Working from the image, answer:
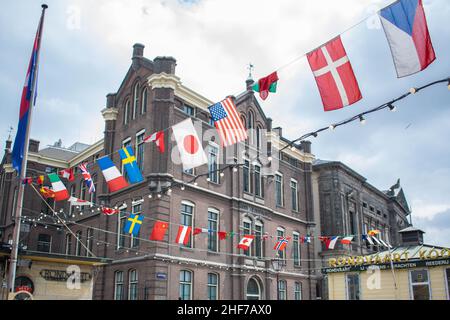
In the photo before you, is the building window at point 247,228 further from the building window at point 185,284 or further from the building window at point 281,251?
the building window at point 185,284

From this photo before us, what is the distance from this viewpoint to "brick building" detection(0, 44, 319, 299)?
25844 millimetres

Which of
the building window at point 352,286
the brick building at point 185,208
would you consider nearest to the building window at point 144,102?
the brick building at point 185,208

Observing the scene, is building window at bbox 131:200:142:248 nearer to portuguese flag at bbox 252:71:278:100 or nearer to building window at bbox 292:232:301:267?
building window at bbox 292:232:301:267

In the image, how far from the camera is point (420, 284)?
21188mm

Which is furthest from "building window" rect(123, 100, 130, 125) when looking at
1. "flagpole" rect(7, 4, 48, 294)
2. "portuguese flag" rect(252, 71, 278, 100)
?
"portuguese flag" rect(252, 71, 278, 100)

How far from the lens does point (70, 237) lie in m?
36.7

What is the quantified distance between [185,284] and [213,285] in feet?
8.23

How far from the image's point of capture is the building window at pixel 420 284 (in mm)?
20984

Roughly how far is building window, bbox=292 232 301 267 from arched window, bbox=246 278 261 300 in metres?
5.77

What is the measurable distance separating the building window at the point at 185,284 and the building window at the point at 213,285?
1.79m

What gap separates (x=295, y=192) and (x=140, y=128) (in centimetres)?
1574

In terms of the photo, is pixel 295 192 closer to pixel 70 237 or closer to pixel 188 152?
pixel 70 237
